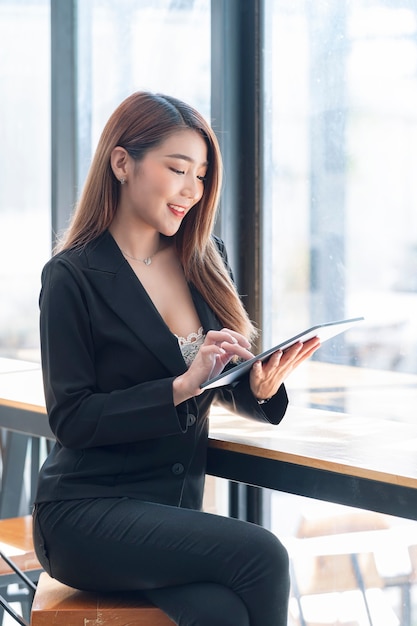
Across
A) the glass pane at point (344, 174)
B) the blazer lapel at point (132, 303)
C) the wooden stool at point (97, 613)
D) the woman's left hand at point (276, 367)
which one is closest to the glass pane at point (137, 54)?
the glass pane at point (344, 174)

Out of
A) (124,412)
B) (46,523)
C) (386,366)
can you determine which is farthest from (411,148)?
(46,523)

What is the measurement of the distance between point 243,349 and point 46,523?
18.8 inches

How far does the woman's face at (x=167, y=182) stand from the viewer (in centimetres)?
170

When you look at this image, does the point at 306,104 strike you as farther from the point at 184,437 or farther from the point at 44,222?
the point at 44,222

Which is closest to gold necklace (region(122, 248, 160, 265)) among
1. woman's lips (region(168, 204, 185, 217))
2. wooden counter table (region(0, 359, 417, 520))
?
woman's lips (region(168, 204, 185, 217))

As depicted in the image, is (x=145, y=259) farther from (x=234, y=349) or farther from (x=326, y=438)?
(x=326, y=438)

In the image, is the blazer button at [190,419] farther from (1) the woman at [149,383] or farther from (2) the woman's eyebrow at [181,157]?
(2) the woman's eyebrow at [181,157]

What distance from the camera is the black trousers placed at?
145 cm

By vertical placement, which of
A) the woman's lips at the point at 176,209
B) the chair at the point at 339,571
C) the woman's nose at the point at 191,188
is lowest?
the chair at the point at 339,571

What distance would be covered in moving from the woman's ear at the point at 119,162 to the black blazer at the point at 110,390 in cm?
14

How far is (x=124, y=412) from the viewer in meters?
1.56

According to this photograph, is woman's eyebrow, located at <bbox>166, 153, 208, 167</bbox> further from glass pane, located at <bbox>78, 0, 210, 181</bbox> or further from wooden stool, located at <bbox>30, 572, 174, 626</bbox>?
glass pane, located at <bbox>78, 0, 210, 181</bbox>

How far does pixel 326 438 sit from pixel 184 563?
0.48m

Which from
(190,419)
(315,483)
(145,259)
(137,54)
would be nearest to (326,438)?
→ (315,483)
